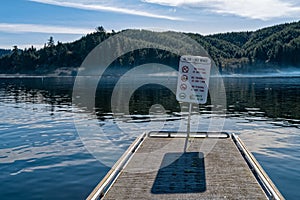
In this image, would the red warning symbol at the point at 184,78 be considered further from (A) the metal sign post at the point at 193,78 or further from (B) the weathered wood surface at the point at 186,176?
(B) the weathered wood surface at the point at 186,176

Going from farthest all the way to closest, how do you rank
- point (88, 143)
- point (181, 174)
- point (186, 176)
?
point (88, 143) < point (181, 174) < point (186, 176)

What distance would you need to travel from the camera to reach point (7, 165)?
60.9 ft

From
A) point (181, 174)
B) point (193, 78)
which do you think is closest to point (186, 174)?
point (181, 174)

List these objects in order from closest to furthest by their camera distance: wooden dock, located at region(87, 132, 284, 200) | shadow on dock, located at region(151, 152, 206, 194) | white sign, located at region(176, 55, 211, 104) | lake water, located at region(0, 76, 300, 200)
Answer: wooden dock, located at region(87, 132, 284, 200)
shadow on dock, located at region(151, 152, 206, 194)
lake water, located at region(0, 76, 300, 200)
white sign, located at region(176, 55, 211, 104)

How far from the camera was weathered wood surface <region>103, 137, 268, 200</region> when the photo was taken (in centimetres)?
1096

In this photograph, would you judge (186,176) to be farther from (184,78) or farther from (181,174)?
(184,78)

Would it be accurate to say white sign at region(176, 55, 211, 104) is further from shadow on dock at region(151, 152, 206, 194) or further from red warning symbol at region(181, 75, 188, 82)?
shadow on dock at region(151, 152, 206, 194)

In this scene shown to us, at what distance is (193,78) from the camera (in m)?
16.4

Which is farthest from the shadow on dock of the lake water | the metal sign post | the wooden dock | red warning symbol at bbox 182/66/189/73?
red warning symbol at bbox 182/66/189/73

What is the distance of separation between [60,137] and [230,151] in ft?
45.2

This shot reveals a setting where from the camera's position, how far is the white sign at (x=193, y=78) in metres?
16.2

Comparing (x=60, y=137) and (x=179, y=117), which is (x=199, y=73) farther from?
(x=179, y=117)

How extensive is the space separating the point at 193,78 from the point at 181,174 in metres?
5.13

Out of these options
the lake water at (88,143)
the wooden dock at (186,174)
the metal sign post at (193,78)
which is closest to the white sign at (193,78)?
the metal sign post at (193,78)
